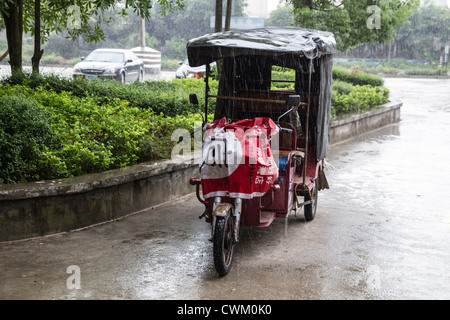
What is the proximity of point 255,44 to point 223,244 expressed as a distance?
2.27 metres

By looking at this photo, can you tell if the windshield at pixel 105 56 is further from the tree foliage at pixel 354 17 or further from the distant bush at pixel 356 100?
the distant bush at pixel 356 100

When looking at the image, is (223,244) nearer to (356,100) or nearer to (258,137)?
(258,137)

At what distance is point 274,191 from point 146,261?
1484 millimetres

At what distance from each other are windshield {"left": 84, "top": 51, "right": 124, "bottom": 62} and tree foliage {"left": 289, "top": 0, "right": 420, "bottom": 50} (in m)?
8.45

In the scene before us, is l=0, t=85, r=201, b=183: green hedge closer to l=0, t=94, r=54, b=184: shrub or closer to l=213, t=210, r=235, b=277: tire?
l=0, t=94, r=54, b=184: shrub

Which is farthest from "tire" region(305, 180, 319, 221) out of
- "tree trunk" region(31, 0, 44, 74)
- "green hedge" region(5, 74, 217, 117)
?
"tree trunk" region(31, 0, 44, 74)

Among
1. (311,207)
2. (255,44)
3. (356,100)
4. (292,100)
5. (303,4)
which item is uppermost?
(303,4)

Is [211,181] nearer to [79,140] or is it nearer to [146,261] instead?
[146,261]

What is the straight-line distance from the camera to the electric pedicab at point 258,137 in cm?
534

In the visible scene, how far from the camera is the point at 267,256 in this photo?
5809 millimetres

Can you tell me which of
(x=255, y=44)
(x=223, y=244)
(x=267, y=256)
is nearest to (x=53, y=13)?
(x=255, y=44)

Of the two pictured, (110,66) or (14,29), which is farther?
(110,66)

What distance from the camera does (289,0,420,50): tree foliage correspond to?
646 inches

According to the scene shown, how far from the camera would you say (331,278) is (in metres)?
5.22
